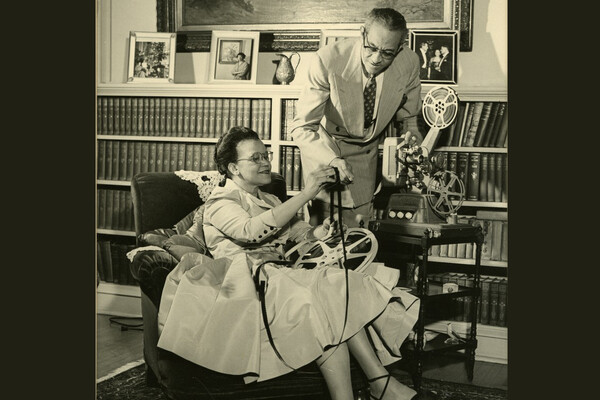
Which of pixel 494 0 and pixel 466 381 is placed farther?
pixel 466 381

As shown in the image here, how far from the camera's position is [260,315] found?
2.42 m

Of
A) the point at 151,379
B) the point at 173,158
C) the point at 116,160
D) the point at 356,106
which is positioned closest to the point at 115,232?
the point at 116,160

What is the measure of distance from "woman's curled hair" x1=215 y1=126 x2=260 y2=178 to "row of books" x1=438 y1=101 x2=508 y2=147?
105 cm

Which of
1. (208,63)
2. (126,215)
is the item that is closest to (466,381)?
(126,215)

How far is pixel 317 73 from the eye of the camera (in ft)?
9.99

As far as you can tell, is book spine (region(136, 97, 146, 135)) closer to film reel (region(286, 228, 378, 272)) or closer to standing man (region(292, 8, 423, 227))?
standing man (region(292, 8, 423, 227))

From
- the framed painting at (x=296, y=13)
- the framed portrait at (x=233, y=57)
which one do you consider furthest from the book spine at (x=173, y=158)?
the framed painting at (x=296, y=13)

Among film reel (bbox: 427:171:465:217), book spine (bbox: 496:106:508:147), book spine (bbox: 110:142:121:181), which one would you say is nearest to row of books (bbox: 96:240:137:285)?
book spine (bbox: 110:142:121:181)

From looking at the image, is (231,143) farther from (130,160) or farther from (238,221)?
(130,160)

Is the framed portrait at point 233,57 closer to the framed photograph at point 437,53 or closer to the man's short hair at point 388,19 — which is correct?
the man's short hair at point 388,19

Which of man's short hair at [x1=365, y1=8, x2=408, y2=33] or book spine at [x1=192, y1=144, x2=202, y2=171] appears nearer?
man's short hair at [x1=365, y1=8, x2=408, y2=33]

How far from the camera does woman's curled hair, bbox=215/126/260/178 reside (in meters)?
2.79

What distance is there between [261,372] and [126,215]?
1.32m

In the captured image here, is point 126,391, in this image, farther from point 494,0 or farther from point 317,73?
point 494,0
